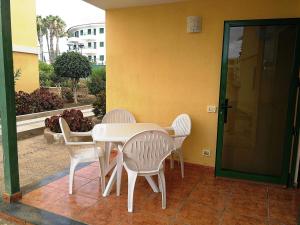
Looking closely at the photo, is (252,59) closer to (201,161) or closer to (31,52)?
(201,161)

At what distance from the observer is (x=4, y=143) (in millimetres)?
2730

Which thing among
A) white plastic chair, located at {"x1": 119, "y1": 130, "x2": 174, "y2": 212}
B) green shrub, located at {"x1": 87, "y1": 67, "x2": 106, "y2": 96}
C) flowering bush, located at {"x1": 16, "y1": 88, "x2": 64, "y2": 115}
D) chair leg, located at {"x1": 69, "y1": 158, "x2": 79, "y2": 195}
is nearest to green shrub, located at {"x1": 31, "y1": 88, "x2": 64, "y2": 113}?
flowering bush, located at {"x1": 16, "y1": 88, "x2": 64, "y2": 115}

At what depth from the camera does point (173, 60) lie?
407cm

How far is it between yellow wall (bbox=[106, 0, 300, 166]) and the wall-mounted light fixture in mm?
81

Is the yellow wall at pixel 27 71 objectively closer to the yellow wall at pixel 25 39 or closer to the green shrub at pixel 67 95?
the yellow wall at pixel 25 39

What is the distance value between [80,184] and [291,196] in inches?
Result: 112

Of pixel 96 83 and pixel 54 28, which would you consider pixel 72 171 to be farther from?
pixel 54 28

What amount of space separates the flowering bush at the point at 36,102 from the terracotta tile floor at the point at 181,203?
523cm

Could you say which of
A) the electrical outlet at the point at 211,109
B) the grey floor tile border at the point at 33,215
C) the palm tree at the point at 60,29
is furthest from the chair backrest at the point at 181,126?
the palm tree at the point at 60,29

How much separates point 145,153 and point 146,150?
0.04 m

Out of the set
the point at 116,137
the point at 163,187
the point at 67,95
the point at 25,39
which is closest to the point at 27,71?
the point at 25,39

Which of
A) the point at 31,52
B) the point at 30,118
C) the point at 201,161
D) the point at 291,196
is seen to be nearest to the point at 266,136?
the point at 291,196

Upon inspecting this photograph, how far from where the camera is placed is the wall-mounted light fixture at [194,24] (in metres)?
3.73

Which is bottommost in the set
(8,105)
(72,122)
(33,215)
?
(33,215)
